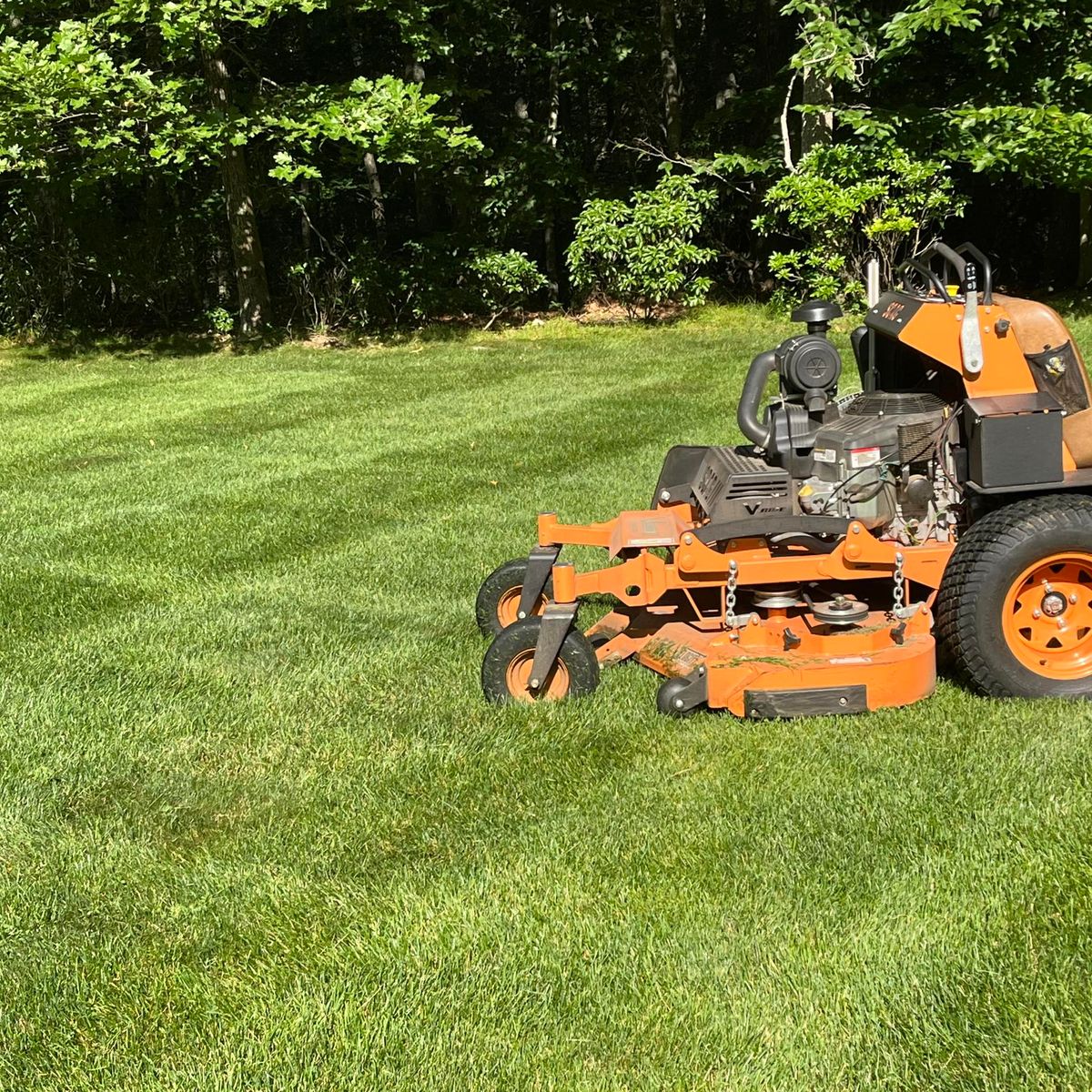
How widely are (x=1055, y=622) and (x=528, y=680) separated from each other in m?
1.90

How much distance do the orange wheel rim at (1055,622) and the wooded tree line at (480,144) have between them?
35.1 ft

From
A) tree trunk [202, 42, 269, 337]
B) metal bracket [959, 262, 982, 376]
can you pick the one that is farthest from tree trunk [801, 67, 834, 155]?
metal bracket [959, 262, 982, 376]

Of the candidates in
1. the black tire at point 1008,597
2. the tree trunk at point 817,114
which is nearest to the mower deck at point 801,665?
the black tire at point 1008,597

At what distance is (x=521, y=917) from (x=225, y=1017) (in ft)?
2.58

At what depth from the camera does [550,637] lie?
442 centimetres

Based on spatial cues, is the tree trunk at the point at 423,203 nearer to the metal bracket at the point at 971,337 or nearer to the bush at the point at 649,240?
the bush at the point at 649,240

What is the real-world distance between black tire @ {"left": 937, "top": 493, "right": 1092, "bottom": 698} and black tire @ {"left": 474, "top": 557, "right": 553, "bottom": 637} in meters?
1.76

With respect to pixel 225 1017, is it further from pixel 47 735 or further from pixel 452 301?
pixel 452 301

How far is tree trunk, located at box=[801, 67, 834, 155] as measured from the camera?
1588cm

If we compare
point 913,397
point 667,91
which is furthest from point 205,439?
point 667,91

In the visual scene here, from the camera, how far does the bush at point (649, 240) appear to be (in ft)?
55.3

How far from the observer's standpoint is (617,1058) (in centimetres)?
275

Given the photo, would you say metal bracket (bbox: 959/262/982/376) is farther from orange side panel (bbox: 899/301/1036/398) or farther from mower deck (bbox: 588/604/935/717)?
mower deck (bbox: 588/604/935/717)

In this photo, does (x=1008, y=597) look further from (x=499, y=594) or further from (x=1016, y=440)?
(x=499, y=594)
